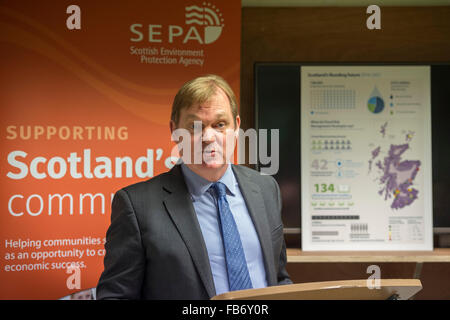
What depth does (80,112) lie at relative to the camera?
244cm

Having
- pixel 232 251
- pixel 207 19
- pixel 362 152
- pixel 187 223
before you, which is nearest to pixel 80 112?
pixel 207 19

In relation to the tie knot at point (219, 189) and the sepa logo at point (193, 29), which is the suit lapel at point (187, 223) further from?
the sepa logo at point (193, 29)

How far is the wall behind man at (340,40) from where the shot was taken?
287 centimetres

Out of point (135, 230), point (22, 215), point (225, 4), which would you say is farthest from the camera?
point (225, 4)

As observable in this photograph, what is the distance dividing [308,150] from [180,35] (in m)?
1.14

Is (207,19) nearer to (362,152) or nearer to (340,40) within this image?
(340,40)

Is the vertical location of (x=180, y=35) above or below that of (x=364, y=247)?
above

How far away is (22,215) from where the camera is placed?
7.78ft

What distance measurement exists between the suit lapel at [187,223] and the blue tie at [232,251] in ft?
0.26

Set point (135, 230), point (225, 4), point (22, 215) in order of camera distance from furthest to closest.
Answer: point (225, 4), point (22, 215), point (135, 230)

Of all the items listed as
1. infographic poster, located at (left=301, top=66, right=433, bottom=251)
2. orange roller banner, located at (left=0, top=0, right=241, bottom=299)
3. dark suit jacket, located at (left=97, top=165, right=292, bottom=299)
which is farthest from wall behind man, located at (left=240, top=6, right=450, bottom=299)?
dark suit jacket, located at (left=97, top=165, right=292, bottom=299)

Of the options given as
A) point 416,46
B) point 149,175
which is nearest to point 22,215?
point 149,175

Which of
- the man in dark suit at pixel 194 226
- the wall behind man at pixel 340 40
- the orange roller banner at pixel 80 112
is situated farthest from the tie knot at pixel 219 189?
the wall behind man at pixel 340 40

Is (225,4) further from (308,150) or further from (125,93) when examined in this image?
(308,150)
